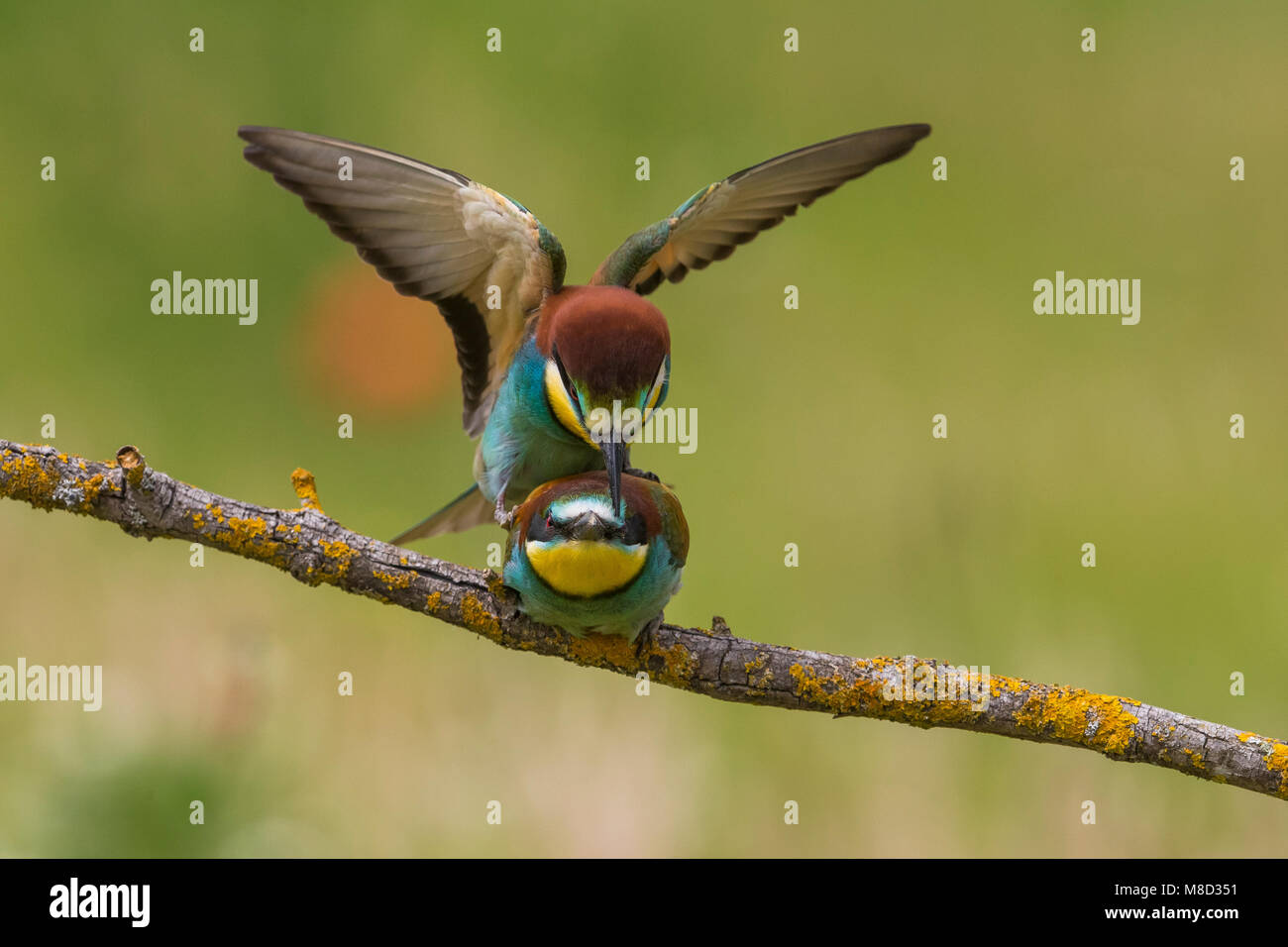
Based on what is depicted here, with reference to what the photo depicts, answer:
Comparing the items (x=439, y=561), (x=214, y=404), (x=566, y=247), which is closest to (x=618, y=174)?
(x=566, y=247)

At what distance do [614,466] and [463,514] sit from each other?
789 millimetres

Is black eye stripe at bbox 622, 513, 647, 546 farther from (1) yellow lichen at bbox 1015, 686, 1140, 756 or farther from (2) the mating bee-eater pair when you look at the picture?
(1) yellow lichen at bbox 1015, 686, 1140, 756

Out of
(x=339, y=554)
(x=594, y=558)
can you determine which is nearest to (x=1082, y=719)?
(x=594, y=558)

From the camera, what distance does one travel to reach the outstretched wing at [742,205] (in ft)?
8.10

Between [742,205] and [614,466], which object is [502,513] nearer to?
[614,466]

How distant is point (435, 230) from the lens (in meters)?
2.38

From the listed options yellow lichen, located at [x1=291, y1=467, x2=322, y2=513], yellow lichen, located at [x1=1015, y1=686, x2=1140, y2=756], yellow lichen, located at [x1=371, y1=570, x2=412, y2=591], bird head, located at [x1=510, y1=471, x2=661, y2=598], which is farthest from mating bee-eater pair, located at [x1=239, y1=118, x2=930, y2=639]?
yellow lichen, located at [x1=1015, y1=686, x2=1140, y2=756]

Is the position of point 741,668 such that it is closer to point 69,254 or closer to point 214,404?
point 214,404

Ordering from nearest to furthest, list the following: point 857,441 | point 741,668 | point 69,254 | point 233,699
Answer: point 741,668 < point 233,699 < point 857,441 < point 69,254

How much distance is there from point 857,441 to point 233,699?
1.78m

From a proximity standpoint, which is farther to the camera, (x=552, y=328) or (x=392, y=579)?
(x=552, y=328)

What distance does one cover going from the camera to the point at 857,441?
3811 millimetres

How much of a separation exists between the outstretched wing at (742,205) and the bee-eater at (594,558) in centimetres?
65

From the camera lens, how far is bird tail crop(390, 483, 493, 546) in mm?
2678
